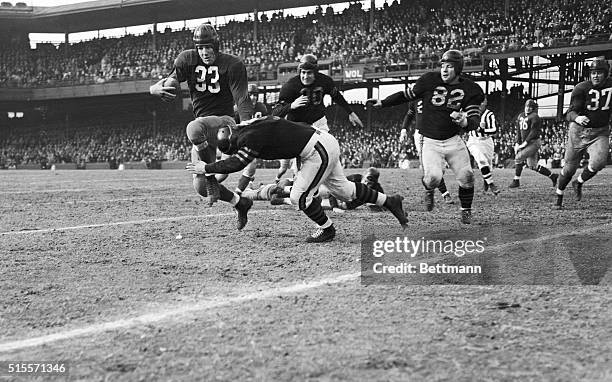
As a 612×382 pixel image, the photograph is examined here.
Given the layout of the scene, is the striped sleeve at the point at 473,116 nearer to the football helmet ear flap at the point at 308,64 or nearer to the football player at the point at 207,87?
the football helmet ear flap at the point at 308,64

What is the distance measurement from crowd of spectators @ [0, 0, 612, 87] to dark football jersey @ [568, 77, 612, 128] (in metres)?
19.4

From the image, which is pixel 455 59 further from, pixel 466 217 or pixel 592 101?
pixel 592 101

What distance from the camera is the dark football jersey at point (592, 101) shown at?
9258mm

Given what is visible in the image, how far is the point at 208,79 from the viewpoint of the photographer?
7.82 metres

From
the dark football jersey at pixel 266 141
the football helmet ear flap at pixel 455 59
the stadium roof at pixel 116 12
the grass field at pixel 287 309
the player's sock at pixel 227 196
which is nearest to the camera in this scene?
the grass field at pixel 287 309

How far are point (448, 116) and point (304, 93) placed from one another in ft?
7.55

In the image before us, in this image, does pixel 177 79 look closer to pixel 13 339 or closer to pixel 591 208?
pixel 13 339

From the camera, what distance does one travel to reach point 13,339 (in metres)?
3.18

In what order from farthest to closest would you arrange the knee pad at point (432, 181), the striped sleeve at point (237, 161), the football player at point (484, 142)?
1. the football player at point (484, 142)
2. the knee pad at point (432, 181)
3. the striped sleeve at point (237, 161)

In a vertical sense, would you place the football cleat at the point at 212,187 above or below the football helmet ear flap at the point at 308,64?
below

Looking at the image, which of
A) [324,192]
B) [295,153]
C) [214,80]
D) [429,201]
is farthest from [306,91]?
[295,153]

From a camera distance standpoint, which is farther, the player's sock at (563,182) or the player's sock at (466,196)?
the player's sock at (563,182)

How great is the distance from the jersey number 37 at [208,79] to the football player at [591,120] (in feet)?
16.9

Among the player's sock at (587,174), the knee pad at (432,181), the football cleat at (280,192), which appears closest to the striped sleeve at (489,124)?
the player's sock at (587,174)
